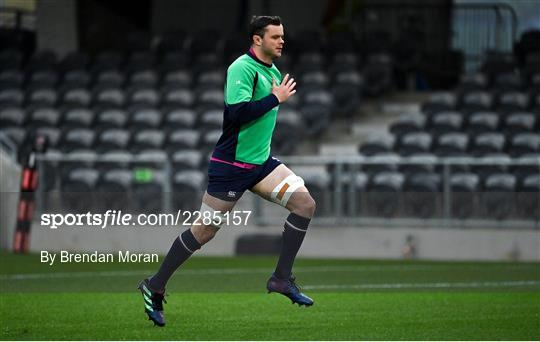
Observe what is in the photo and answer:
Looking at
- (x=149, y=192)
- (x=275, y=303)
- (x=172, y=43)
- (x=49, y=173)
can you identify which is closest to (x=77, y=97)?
(x=172, y=43)

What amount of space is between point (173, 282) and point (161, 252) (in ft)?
21.4

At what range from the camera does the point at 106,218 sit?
2108 centimetres

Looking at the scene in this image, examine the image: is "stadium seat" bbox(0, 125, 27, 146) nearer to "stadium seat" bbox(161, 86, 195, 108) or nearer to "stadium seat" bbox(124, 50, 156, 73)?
"stadium seat" bbox(161, 86, 195, 108)

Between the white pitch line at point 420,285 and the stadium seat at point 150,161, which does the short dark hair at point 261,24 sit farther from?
the stadium seat at point 150,161

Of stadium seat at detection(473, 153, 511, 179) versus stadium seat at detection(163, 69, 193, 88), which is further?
stadium seat at detection(163, 69, 193, 88)

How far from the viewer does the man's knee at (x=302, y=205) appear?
32.2 feet

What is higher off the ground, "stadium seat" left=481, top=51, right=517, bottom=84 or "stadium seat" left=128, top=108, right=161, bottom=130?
"stadium seat" left=481, top=51, right=517, bottom=84

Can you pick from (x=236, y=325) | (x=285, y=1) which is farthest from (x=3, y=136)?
(x=236, y=325)

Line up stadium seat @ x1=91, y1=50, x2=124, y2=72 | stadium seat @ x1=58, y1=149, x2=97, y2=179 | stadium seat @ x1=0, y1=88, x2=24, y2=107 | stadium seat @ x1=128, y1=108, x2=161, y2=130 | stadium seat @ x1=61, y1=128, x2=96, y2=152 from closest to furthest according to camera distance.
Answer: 1. stadium seat @ x1=58, y1=149, x2=97, y2=179
2. stadium seat @ x1=61, y1=128, x2=96, y2=152
3. stadium seat @ x1=128, y1=108, x2=161, y2=130
4. stadium seat @ x1=0, y1=88, x2=24, y2=107
5. stadium seat @ x1=91, y1=50, x2=124, y2=72

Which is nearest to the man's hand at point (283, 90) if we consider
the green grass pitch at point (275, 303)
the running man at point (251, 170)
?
the running man at point (251, 170)

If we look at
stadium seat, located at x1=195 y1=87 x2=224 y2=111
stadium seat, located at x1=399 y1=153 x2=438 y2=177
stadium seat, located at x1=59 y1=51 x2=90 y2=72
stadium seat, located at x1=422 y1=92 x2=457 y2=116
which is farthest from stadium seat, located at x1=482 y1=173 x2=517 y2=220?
stadium seat, located at x1=59 y1=51 x2=90 y2=72

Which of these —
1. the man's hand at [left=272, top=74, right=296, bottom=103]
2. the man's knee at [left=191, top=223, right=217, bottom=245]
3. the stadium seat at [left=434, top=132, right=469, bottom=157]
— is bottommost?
the stadium seat at [left=434, top=132, right=469, bottom=157]

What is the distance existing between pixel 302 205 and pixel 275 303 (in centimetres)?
215

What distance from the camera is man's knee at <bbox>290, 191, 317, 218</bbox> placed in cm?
980
